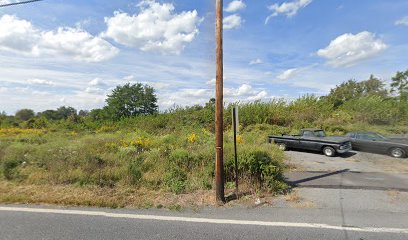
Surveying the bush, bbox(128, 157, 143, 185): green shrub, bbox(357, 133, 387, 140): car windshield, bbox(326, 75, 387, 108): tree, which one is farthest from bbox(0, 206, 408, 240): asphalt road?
bbox(326, 75, 387, 108): tree

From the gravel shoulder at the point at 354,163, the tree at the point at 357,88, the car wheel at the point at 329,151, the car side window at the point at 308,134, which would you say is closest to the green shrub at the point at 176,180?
the gravel shoulder at the point at 354,163

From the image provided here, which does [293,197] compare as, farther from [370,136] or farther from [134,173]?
[370,136]

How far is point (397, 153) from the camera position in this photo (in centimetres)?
1262

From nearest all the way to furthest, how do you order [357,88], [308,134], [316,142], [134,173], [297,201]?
1. [297,201]
2. [134,173]
3. [316,142]
4. [308,134]
5. [357,88]

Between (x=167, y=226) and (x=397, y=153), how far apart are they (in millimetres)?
13036

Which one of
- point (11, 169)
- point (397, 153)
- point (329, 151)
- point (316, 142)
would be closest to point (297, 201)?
point (329, 151)

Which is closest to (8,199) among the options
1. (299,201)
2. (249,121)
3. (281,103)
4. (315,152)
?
(299,201)

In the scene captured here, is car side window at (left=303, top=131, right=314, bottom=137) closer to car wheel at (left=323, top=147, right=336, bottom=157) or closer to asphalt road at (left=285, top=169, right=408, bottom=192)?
car wheel at (left=323, top=147, right=336, bottom=157)

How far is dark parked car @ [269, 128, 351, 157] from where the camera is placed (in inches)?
504

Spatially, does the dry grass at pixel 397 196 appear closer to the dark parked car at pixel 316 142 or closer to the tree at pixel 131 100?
the dark parked car at pixel 316 142

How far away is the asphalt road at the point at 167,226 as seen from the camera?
414 centimetres

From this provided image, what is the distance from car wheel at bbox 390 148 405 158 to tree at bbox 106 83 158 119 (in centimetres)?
4433

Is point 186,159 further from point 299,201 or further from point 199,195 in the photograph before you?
point 299,201

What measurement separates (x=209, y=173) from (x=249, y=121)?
55.5ft
